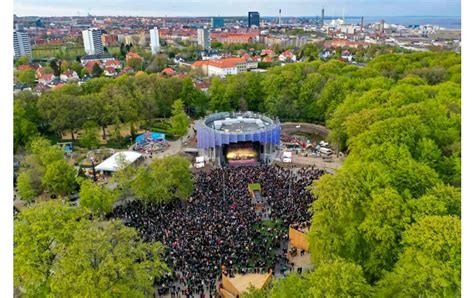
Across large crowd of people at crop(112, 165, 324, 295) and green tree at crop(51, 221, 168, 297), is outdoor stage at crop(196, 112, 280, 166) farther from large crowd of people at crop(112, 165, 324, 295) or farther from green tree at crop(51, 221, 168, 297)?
green tree at crop(51, 221, 168, 297)

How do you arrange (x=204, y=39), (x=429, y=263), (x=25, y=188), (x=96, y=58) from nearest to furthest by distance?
1. (x=429, y=263)
2. (x=25, y=188)
3. (x=96, y=58)
4. (x=204, y=39)

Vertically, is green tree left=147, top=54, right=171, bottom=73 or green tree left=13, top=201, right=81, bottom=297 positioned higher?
green tree left=147, top=54, right=171, bottom=73

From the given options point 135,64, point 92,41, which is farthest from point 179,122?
point 92,41

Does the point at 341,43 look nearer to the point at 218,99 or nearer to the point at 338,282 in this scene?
the point at 218,99

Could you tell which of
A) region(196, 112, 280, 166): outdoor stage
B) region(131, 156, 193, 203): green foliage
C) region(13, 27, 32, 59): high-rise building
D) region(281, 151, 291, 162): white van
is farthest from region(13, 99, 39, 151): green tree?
region(13, 27, 32, 59): high-rise building

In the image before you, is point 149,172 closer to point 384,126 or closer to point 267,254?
point 267,254

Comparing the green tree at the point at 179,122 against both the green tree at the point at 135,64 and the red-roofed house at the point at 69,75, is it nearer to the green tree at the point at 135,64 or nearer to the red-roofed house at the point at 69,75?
the red-roofed house at the point at 69,75
